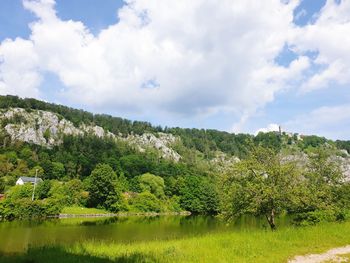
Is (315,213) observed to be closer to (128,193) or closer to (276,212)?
(276,212)

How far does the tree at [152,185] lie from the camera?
11775cm

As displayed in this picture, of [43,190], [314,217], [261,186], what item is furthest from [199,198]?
[261,186]

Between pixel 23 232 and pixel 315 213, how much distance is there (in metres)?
37.6

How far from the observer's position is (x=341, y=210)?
3347 centimetres

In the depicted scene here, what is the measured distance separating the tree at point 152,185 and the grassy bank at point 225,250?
9620 cm

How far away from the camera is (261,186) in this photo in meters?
28.9

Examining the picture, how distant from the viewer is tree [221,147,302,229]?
94.2 ft

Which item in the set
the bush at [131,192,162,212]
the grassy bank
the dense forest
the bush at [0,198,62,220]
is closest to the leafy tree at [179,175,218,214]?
the dense forest

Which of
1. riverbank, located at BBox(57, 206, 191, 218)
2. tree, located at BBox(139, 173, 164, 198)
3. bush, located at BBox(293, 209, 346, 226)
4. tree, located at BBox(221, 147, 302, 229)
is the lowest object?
riverbank, located at BBox(57, 206, 191, 218)

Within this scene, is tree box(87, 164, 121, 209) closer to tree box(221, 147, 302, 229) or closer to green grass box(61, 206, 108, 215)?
green grass box(61, 206, 108, 215)

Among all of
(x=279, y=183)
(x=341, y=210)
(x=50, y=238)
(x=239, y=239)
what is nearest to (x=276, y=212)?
(x=279, y=183)

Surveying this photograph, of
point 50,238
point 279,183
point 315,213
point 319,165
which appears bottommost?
Result: point 50,238

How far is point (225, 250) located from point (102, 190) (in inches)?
3195

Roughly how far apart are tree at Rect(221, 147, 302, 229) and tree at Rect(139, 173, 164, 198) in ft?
288
